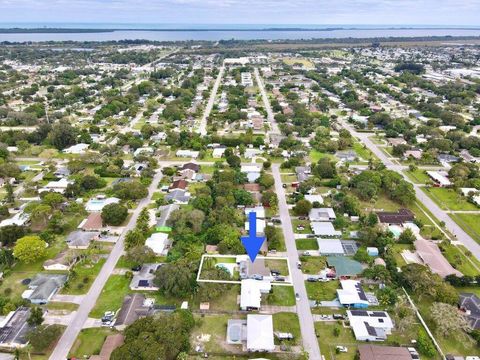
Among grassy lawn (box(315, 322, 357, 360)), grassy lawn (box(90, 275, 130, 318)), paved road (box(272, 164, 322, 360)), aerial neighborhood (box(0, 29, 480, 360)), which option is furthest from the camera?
grassy lawn (box(90, 275, 130, 318))

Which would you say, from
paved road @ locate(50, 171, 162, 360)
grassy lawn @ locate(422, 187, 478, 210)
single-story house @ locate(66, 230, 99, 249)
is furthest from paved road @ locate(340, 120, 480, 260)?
single-story house @ locate(66, 230, 99, 249)

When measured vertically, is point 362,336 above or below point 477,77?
below

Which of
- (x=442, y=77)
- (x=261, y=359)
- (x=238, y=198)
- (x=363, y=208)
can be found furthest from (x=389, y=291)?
(x=442, y=77)

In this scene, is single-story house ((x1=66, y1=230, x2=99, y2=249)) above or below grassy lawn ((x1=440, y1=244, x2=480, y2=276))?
above

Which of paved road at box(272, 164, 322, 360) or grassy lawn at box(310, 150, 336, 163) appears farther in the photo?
grassy lawn at box(310, 150, 336, 163)

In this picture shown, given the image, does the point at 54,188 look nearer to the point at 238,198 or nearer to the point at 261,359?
the point at 238,198

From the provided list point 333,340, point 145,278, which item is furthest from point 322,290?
point 145,278

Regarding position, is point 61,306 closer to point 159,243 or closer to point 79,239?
point 79,239

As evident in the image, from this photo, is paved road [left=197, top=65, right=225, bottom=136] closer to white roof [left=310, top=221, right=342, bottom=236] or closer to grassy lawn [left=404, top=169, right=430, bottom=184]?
white roof [left=310, top=221, right=342, bottom=236]
